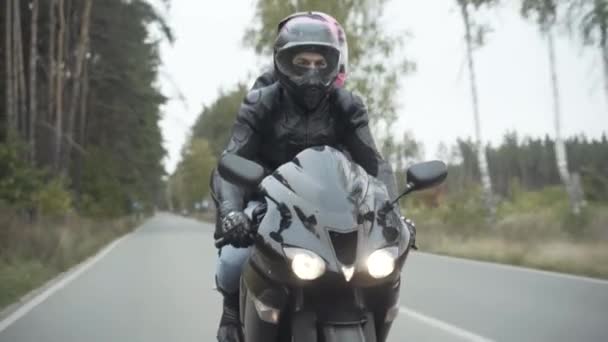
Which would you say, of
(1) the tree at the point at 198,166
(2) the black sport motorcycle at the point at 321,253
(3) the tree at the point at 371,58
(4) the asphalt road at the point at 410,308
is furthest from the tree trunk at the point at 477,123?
(1) the tree at the point at 198,166

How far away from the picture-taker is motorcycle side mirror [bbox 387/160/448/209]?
3.34 metres

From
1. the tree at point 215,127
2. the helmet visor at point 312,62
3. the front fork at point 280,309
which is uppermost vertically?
the helmet visor at point 312,62

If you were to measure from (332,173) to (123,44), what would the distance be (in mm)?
26934

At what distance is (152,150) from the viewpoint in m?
51.0

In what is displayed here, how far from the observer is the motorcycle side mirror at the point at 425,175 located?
334cm

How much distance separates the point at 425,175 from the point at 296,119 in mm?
734

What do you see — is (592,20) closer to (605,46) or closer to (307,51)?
(605,46)

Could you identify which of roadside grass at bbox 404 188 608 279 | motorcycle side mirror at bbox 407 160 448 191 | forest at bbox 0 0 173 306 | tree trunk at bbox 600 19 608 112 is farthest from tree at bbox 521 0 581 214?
motorcycle side mirror at bbox 407 160 448 191

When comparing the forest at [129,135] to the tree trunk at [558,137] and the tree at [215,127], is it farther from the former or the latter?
the tree at [215,127]

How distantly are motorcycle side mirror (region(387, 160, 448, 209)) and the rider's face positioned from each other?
2.02 feet

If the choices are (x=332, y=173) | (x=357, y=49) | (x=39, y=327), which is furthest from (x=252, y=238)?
(x=357, y=49)

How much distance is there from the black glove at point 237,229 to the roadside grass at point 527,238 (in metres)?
10.2

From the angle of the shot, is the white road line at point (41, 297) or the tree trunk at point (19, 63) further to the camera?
the tree trunk at point (19, 63)

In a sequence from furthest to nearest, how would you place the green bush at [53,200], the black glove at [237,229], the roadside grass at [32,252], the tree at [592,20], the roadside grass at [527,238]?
the green bush at [53,200] → the roadside grass at [527,238] → the roadside grass at [32,252] → the tree at [592,20] → the black glove at [237,229]
